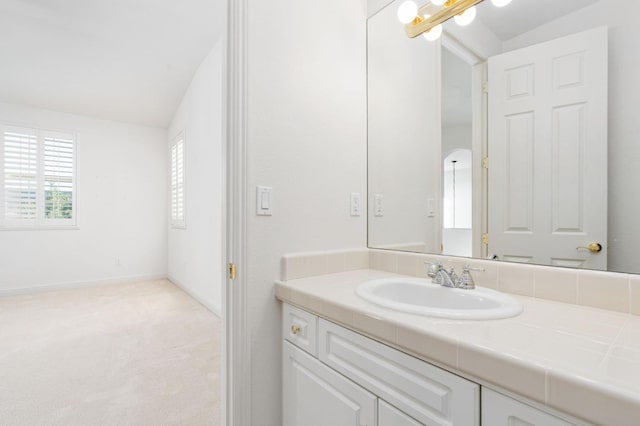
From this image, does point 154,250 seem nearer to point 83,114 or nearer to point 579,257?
point 83,114

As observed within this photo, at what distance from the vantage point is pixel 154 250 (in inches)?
200

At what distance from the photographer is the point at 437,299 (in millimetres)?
1158

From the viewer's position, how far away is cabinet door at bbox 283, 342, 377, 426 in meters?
0.88

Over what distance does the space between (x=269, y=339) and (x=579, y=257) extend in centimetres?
114

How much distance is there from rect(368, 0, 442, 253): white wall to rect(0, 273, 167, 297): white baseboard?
4695 mm

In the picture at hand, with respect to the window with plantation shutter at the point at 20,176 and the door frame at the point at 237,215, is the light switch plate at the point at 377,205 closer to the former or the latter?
the door frame at the point at 237,215

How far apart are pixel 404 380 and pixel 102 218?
531cm

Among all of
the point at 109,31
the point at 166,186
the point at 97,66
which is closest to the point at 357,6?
the point at 109,31

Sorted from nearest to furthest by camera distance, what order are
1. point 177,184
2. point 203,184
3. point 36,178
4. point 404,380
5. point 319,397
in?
point 404,380, point 319,397, point 203,184, point 36,178, point 177,184

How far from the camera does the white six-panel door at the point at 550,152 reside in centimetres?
97

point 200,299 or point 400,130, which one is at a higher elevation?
point 400,130

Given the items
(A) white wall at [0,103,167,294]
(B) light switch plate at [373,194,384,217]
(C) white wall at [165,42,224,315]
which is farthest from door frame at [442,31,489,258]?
(A) white wall at [0,103,167,294]

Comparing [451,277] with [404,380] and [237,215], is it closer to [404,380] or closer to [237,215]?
[404,380]

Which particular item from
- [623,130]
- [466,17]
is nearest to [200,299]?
[466,17]
